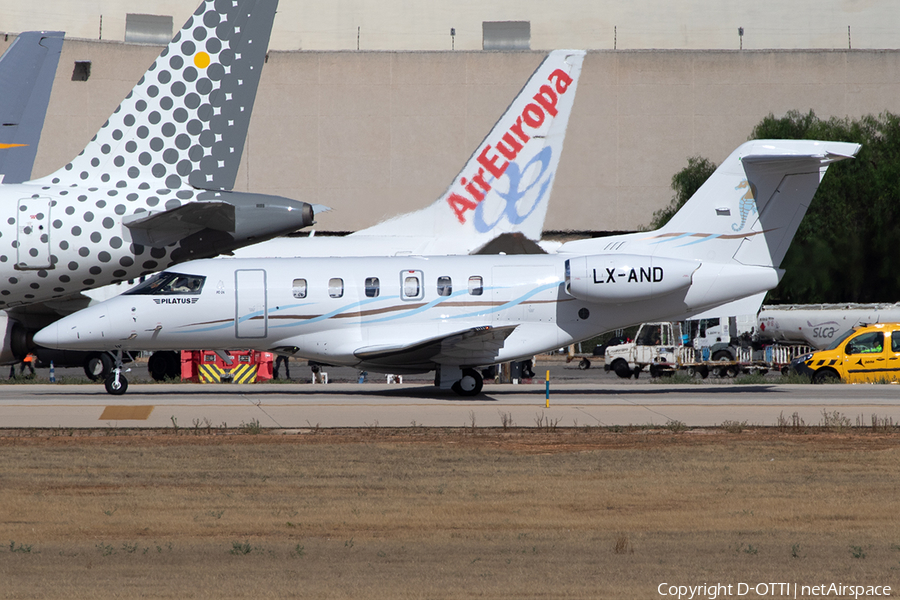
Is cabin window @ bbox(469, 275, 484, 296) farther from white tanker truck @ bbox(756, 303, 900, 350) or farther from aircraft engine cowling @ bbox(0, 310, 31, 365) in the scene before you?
white tanker truck @ bbox(756, 303, 900, 350)

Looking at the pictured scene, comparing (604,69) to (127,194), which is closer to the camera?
→ (127,194)

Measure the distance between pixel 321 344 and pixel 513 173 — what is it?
34.9ft

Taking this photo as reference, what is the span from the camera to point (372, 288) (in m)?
20.8

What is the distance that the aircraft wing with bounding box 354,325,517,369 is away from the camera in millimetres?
19594

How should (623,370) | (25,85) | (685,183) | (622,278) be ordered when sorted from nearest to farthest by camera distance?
(25,85), (622,278), (623,370), (685,183)

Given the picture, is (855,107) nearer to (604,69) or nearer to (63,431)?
(604,69)

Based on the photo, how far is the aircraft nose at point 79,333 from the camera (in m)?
19.7

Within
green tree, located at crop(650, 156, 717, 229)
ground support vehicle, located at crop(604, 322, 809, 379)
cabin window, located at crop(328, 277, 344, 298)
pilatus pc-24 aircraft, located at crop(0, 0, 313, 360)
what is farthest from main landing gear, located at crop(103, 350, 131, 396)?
green tree, located at crop(650, 156, 717, 229)

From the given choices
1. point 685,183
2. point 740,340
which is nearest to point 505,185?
point 740,340

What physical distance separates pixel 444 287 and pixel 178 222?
7.28 metres

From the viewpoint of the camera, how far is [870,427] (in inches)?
603

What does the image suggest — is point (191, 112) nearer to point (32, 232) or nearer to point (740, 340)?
point (32, 232)

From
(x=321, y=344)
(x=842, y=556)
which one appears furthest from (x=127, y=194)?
(x=842, y=556)

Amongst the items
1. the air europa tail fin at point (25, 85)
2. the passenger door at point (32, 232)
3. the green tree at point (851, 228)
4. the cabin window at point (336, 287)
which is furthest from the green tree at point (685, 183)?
the passenger door at point (32, 232)
